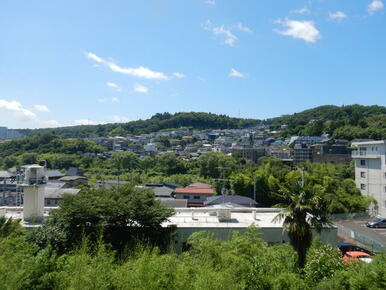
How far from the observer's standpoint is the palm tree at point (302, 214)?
10156 millimetres

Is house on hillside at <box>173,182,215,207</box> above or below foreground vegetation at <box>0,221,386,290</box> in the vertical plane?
below

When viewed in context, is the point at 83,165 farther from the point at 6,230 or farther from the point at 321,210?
the point at 321,210

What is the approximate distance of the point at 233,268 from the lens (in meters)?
8.34

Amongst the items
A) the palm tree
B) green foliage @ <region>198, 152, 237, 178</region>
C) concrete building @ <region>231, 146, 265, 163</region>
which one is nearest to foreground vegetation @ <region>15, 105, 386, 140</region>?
concrete building @ <region>231, 146, 265, 163</region>

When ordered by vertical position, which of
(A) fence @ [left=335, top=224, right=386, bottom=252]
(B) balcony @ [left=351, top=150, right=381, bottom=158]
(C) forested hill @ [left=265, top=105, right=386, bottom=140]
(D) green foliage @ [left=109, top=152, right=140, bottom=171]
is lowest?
(A) fence @ [left=335, top=224, right=386, bottom=252]

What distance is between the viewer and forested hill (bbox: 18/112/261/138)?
15848cm

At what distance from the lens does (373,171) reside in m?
29.8

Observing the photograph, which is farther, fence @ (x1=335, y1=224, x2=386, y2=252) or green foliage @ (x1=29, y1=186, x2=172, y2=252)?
fence @ (x1=335, y1=224, x2=386, y2=252)

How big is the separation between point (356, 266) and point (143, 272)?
612 cm

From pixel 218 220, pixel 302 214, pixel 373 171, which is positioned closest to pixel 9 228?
pixel 218 220

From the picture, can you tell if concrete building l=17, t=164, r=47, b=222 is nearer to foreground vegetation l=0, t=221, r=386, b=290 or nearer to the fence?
foreground vegetation l=0, t=221, r=386, b=290

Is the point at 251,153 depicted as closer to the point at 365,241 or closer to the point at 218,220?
the point at 365,241

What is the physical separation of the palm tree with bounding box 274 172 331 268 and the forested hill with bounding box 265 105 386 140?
7035 cm

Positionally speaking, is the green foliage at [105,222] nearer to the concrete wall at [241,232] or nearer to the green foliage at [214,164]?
the concrete wall at [241,232]
